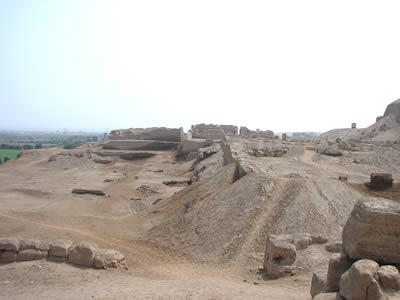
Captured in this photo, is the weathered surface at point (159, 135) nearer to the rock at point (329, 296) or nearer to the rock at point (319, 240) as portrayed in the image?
the rock at point (319, 240)

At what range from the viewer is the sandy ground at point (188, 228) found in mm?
7746

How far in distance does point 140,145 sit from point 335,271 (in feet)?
101

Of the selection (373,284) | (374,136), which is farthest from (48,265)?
(374,136)

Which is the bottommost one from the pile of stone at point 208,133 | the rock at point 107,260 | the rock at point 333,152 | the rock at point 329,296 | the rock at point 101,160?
the rock at point 107,260

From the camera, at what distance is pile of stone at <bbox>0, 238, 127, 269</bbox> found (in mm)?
9242

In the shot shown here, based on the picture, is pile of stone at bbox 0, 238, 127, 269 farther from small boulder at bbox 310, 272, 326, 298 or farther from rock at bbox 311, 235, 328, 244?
small boulder at bbox 310, 272, 326, 298

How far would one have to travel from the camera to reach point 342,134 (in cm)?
5531

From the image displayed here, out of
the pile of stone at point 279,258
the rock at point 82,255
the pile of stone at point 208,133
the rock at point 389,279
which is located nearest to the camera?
the rock at point 389,279

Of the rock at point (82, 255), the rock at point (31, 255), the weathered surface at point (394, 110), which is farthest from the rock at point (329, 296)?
the weathered surface at point (394, 110)

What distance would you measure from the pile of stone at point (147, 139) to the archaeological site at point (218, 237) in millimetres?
13298

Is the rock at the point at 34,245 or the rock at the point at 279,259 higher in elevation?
the rock at the point at 279,259

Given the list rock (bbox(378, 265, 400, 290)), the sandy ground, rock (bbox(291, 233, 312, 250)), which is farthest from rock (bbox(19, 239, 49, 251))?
rock (bbox(378, 265, 400, 290))

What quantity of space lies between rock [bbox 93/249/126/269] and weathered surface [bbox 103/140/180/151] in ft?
85.4

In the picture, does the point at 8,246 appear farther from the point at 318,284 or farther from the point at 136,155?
the point at 136,155
